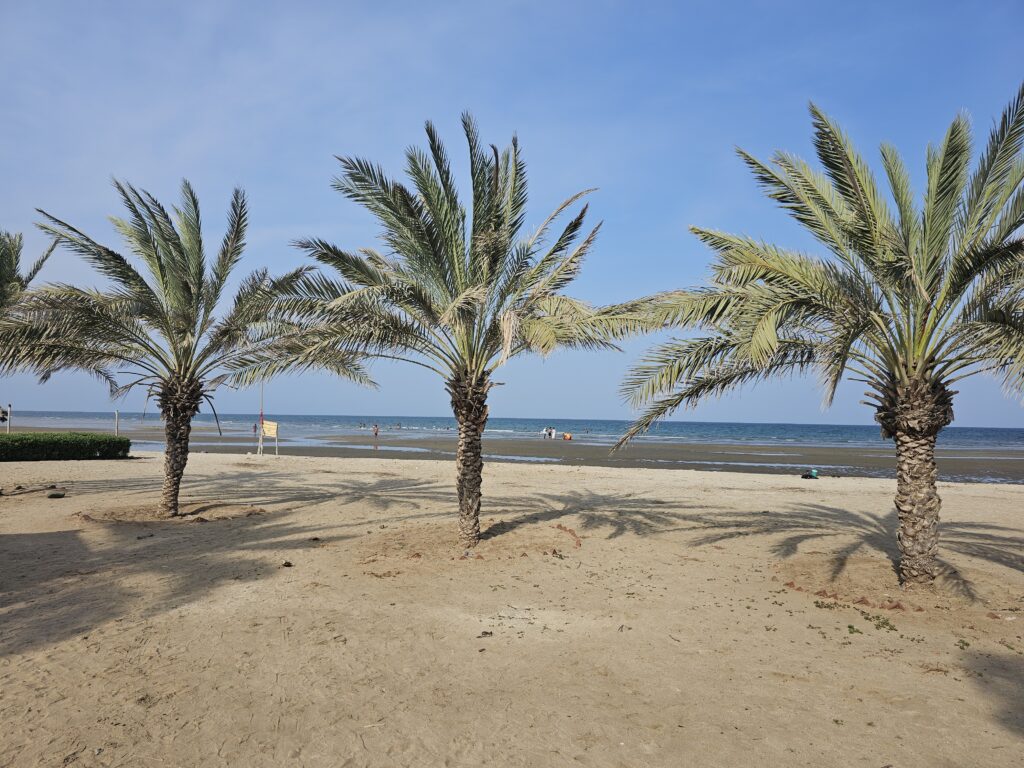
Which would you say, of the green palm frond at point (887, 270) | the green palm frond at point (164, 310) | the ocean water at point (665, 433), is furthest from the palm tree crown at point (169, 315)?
the ocean water at point (665, 433)

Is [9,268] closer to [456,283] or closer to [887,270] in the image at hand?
[456,283]

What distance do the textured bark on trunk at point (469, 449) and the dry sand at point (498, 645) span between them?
0.45m

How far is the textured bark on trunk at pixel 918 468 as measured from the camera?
763 cm

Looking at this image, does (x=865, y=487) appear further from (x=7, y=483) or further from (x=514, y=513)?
(x=7, y=483)

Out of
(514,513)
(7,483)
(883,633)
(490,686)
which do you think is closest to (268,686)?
(490,686)

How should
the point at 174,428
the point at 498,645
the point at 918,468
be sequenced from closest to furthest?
the point at 498,645 < the point at 918,468 < the point at 174,428

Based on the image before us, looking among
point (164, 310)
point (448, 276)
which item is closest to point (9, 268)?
point (164, 310)

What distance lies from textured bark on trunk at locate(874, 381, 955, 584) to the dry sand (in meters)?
0.44

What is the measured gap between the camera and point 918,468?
7684mm

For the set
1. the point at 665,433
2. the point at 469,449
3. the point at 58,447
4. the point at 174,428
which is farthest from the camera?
the point at 665,433

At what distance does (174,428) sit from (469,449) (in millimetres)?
6290

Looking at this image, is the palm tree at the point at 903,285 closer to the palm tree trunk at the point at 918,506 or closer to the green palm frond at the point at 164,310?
the palm tree trunk at the point at 918,506

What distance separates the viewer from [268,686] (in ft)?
16.4

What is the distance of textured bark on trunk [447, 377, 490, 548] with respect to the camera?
10.3 metres
